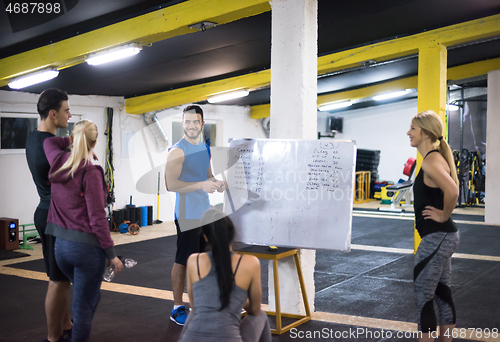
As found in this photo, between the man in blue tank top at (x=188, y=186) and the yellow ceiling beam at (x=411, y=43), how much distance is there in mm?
4157

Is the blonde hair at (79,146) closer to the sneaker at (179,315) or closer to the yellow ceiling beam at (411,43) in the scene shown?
the sneaker at (179,315)

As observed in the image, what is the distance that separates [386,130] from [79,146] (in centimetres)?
1328

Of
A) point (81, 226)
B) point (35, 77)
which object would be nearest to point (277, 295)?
point (81, 226)

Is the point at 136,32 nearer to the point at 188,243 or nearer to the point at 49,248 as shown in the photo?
the point at 188,243

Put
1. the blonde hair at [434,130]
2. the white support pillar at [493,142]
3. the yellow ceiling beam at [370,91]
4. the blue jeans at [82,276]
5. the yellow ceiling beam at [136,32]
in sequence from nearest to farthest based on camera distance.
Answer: the blue jeans at [82,276] → the blonde hair at [434,130] → the yellow ceiling beam at [136,32] → the white support pillar at [493,142] → the yellow ceiling beam at [370,91]

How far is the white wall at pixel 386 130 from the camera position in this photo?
561 inches

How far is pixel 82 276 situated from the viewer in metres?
2.38

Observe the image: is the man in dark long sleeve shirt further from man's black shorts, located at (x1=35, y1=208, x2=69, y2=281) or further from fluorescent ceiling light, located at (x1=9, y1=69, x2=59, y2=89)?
fluorescent ceiling light, located at (x1=9, y1=69, x2=59, y2=89)

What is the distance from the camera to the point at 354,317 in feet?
12.1

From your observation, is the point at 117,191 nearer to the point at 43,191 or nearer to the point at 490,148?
the point at 43,191

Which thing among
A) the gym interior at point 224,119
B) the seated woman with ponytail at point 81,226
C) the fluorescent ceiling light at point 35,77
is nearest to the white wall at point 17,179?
the gym interior at point 224,119

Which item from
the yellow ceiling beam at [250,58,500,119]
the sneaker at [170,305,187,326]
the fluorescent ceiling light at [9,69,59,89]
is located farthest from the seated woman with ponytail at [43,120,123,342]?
the yellow ceiling beam at [250,58,500,119]

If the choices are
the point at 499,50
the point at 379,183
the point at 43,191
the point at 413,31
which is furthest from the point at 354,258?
the point at 379,183

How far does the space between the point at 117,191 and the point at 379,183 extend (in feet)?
26.2
